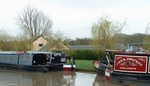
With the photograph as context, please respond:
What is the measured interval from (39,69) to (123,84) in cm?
898

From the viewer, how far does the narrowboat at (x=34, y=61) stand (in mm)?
19594

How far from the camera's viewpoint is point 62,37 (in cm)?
3058

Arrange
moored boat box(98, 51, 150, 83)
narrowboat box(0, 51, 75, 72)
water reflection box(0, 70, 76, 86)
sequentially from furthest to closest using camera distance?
1. narrowboat box(0, 51, 75, 72)
2. water reflection box(0, 70, 76, 86)
3. moored boat box(98, 51, 150, 83)

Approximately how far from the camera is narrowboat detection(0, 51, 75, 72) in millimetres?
19594

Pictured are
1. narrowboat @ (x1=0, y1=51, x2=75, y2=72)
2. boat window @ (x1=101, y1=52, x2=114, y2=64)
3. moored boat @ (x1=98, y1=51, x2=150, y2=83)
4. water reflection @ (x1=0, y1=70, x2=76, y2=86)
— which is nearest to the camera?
moored boat @ (x1=98, y1=51, x2=150, y2=83)

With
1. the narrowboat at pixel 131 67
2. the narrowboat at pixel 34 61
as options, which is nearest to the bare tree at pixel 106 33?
the narrowboat at pixel 34 61

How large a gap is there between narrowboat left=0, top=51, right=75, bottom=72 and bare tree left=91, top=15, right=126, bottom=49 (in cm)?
373

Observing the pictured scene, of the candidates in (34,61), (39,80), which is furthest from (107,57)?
(34,61)

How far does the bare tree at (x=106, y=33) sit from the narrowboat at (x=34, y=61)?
12.2 ft

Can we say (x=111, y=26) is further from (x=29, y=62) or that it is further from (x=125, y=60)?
(x=125, y=60)

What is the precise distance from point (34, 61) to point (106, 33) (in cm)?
711

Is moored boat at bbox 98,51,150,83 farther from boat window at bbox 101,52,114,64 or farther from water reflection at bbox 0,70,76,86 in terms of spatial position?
water reflection at bbox 0,70,76,86

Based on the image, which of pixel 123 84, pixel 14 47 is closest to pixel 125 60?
pixel 123 84

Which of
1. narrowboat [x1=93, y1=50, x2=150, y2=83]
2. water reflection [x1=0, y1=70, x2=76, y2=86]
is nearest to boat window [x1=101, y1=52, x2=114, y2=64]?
narrowboat [x1=93, y1=50, x2=150, y2=83]
